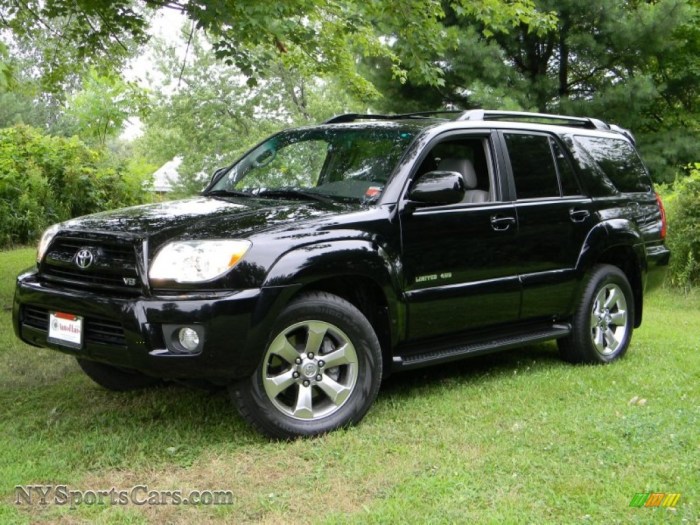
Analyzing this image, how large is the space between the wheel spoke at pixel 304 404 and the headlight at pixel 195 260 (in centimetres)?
80

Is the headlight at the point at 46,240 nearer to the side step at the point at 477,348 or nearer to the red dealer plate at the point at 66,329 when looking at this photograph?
the red dealer plate at the point at 66,329

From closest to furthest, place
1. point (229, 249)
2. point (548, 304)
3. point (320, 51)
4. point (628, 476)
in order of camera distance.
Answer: point (628, 476) < point (229, 249) < point (548, 304) < point (320, 51)

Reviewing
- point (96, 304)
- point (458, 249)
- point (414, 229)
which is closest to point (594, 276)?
point (458, 249)

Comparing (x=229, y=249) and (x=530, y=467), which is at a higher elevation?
(x=229, y=249)

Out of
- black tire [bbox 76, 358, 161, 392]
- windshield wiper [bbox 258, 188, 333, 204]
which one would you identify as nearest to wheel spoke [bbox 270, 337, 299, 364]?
windshield wiper [bbox 258, 188, 333, 204]

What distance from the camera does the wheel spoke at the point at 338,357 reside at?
4160 millimetres

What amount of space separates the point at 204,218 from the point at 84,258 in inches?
25.6

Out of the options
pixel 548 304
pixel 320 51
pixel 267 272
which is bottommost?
pixel 548 304

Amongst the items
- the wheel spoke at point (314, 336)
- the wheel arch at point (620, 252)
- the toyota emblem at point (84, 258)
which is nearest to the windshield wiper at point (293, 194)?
the wheel spoke at point (314, 336)

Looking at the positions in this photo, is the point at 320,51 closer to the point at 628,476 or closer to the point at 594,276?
the point at 594,276

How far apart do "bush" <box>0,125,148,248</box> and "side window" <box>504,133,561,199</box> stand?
10.6 m

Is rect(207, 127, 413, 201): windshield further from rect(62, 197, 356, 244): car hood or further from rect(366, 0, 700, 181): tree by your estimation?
rect(366, 0, 700, 181): tree

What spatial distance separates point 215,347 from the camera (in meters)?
3.74

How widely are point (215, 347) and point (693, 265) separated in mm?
→ 8520
